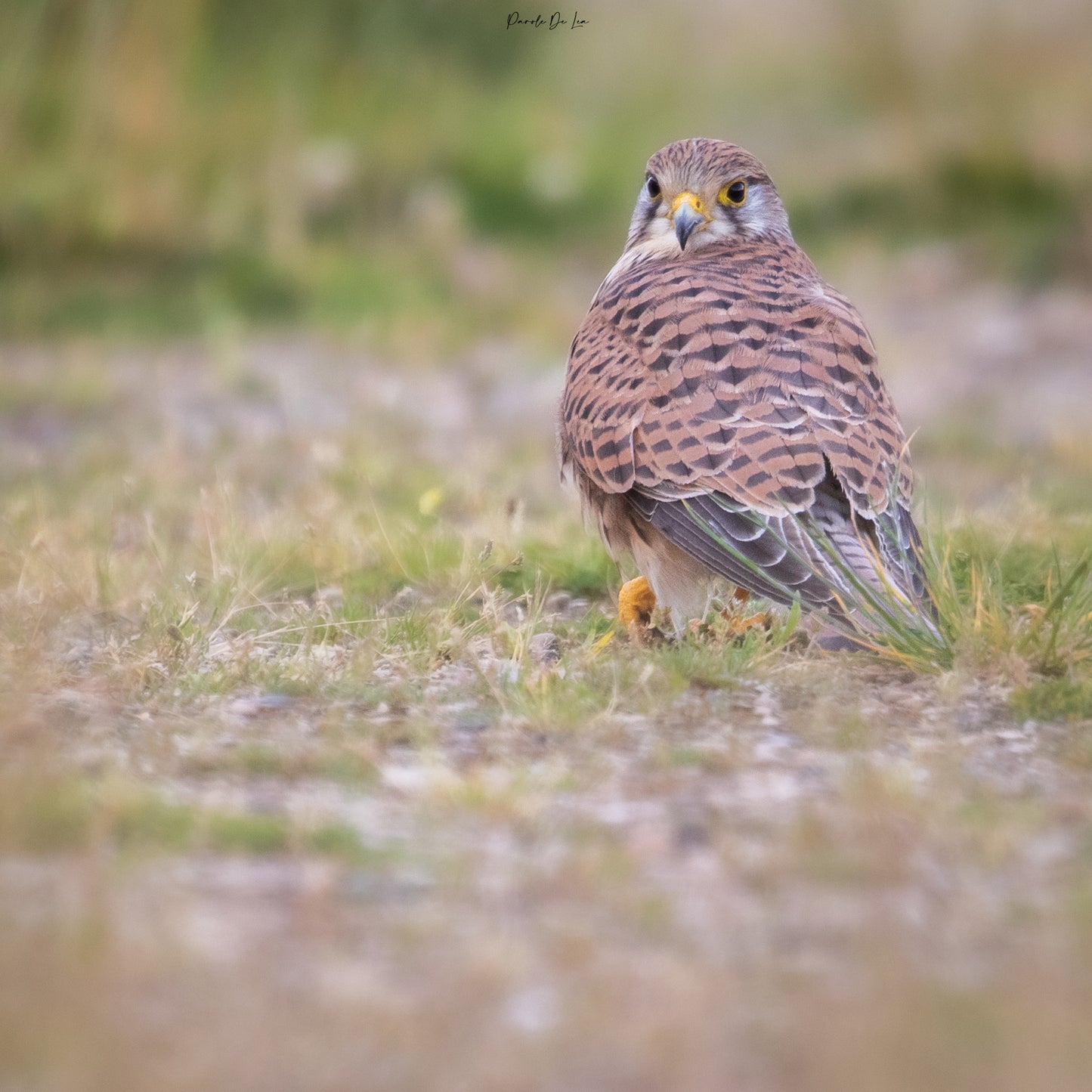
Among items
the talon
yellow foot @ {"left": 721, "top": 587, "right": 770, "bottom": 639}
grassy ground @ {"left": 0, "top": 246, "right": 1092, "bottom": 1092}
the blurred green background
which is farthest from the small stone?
the blurred green background

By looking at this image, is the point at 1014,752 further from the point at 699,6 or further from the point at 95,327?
the point at 699,6

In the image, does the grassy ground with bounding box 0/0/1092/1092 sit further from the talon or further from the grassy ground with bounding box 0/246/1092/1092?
the talon

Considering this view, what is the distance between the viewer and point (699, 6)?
39.3ft

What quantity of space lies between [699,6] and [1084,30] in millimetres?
2635

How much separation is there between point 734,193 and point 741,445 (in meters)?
1.39

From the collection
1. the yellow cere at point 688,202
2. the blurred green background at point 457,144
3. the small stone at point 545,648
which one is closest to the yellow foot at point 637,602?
the small stone at point 545,648

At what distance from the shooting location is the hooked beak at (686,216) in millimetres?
5008

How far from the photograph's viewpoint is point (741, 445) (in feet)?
13.3

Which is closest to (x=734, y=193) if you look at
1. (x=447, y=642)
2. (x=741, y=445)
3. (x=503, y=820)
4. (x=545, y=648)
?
(x=741, y=445)

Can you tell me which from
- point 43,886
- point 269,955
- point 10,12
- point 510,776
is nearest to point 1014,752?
point 510,776

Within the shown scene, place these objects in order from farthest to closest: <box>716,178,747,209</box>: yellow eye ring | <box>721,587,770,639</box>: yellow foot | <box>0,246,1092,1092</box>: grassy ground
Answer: <box>716,178,747,209</box>: yellow eye ring, <box>721,587,770,639</box>: yellow foot, <box>0,246,1092,1092</box>: grassy ground

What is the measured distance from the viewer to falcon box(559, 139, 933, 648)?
3934 mm

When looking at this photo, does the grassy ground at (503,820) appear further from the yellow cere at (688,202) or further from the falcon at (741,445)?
the yellow cere at (688,202)

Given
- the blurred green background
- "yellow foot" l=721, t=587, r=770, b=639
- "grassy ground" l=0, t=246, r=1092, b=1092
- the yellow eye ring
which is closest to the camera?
"grassy ground" l=0, t=246, r=1092, b=1092
